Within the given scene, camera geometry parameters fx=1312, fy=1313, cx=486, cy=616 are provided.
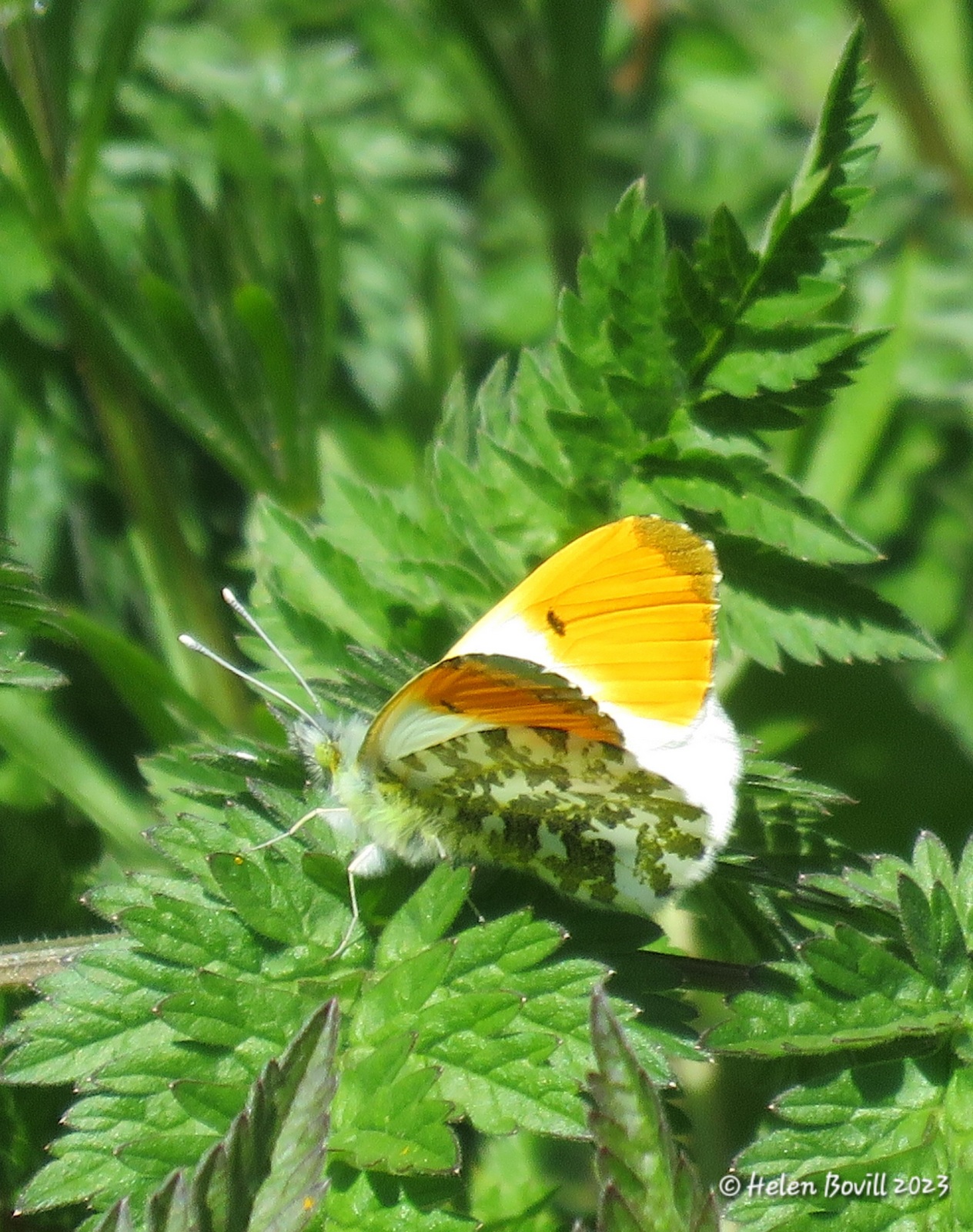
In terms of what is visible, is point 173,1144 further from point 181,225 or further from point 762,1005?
point 181,225

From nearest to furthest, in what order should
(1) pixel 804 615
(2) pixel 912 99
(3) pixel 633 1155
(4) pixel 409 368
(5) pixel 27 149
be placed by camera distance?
(3) pixel 633 1155 → (1) pixel 804 615 → (5) pixel 27 149 → (4) pixel 409 368 → (2) pixel 912 99

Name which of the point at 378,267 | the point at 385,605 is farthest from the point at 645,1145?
the point at 378,267

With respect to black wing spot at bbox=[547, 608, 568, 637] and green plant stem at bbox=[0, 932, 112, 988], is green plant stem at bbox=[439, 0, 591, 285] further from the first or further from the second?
green plant stem at bbox=[0, 932, 112, 988]

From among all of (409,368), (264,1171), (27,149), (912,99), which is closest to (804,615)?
(264,1171)

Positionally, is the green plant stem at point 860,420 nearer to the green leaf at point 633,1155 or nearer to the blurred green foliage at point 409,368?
the blurred green foliage at point 409,368

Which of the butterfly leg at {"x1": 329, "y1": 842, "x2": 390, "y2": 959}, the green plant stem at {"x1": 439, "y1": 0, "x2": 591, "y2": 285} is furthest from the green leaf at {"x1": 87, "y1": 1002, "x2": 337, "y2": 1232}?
the green plant stem at {"x1": 439, "y1": 0, "x2": 591, "y2": 285}

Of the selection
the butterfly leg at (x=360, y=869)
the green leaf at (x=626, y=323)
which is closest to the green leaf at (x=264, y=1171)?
the butterfly leg at (x=360, y=869)

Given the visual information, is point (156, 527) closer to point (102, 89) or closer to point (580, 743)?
point (102, 89)
